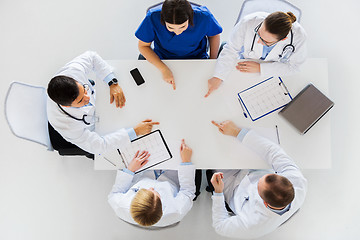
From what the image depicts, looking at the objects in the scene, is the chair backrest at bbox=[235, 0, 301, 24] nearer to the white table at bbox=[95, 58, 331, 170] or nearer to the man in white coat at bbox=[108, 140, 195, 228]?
the white table at bbox=[95, 58, 331, 170]

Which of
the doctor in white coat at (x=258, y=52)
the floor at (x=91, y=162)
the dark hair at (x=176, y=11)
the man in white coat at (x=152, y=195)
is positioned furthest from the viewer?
the floor at (x=91, y=162)

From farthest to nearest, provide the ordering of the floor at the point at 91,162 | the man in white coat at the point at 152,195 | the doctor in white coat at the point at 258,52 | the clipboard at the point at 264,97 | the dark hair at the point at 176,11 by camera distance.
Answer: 1. the floor at the point at 91,162
2. the clipboard at the point at 264,97
3. the doctor in white coat at the point at 258,52
4. the man in white coat at the point at 152,195
5. the dark hair at the point at 176,11

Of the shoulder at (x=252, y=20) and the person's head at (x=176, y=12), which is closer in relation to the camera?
the person's head at (x=176, y=12)

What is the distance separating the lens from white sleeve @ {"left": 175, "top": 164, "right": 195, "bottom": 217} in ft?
5.14

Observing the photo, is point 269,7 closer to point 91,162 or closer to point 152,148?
point 152,148

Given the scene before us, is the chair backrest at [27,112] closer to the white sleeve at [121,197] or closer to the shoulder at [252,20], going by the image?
the white sleeve at [121,197]

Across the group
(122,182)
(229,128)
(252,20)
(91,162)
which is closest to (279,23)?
(252,20)

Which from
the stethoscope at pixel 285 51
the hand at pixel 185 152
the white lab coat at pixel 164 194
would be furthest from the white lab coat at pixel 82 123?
the stethoscope at pixel 285 51

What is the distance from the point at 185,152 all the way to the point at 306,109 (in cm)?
74

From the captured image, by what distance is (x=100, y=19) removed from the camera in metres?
2.36

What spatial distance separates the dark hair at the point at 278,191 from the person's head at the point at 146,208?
565mm

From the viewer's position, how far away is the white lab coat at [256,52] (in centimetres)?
149

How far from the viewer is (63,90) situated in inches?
51.4

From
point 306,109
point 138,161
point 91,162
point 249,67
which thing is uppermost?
point 249,67
